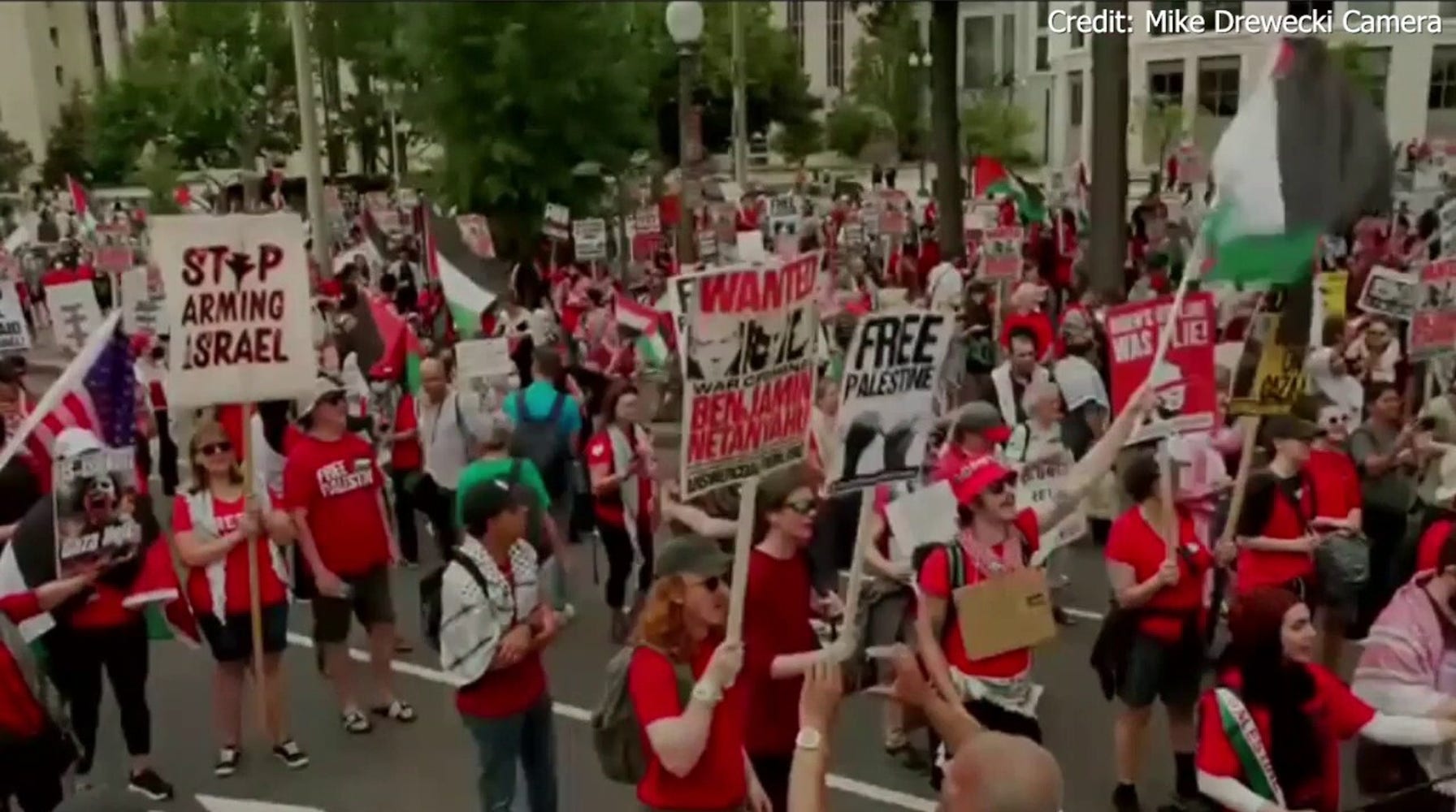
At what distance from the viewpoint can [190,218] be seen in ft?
19.7

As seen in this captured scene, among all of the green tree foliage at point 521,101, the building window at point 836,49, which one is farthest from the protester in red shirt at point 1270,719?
the building window at point 836,49

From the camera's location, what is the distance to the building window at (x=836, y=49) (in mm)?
78812

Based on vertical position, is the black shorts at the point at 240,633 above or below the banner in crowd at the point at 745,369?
below

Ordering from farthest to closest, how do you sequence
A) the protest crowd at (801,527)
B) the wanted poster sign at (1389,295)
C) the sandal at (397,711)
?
1. the wanted poster sign at (1389,295)
2. the sandal at (397,711)
3. the protest crowd at (801,527)

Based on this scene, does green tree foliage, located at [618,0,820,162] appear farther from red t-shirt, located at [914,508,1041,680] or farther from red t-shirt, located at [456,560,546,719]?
red t-shirt, located at [914,508,1041,680]

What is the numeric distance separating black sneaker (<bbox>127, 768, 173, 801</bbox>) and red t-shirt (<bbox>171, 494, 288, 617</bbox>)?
2.77 feet

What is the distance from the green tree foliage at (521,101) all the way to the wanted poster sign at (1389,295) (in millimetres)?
14882

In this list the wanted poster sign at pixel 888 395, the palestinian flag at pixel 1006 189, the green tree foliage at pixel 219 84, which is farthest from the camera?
the green tree foliage at pixel 219 84

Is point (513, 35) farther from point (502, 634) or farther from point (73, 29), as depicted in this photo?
point (73, 29)

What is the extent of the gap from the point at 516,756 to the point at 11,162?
63778 mm

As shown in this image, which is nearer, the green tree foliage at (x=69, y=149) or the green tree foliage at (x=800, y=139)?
the green tree foliage at (x=800, y=139)

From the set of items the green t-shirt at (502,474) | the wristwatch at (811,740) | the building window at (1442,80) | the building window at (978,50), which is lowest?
the wristwatch at (811,740)

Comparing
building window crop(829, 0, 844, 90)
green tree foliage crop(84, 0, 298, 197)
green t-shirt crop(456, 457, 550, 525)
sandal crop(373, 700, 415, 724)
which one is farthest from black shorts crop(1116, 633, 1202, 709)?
building window crop(829, 0, 844, 90)

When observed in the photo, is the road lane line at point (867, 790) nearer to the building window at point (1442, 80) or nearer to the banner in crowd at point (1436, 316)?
the banner in crowd at point (1436, 316)
